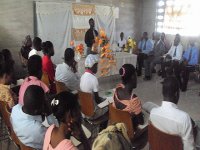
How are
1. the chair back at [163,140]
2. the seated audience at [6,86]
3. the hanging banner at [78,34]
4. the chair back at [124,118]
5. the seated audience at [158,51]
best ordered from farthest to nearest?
the hanging banner at [78,34] < the seated audience at [158,51] < the seated audience at [6,86] < the chair back at [124,118] < the chair back at [163,140]

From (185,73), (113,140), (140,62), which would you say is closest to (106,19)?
(140,62)

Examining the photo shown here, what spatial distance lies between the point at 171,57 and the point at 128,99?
440cm

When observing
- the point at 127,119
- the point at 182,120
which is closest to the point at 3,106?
the point at 127,119

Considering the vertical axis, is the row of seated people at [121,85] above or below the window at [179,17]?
below

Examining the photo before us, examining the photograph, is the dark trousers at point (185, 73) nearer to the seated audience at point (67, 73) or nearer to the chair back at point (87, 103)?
the seated audience at point (67, 73)

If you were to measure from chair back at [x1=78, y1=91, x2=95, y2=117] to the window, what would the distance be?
18.8ft

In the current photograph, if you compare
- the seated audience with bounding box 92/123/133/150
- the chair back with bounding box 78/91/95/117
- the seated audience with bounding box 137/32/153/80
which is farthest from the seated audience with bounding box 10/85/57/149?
the seated audience with bounding box 137/32/153/80

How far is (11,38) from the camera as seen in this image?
Answer: 6.08m

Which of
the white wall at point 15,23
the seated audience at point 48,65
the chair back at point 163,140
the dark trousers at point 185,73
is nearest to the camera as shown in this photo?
the chair back at point 163,140

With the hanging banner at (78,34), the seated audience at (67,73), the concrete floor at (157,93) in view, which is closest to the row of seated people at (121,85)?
the seated audience at (67,73)

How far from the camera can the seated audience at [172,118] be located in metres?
1.82

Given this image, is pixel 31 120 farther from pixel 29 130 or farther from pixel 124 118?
pixel 124 118

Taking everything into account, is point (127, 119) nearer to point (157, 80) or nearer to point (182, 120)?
point (182, 120)

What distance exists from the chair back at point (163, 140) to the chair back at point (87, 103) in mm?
959
